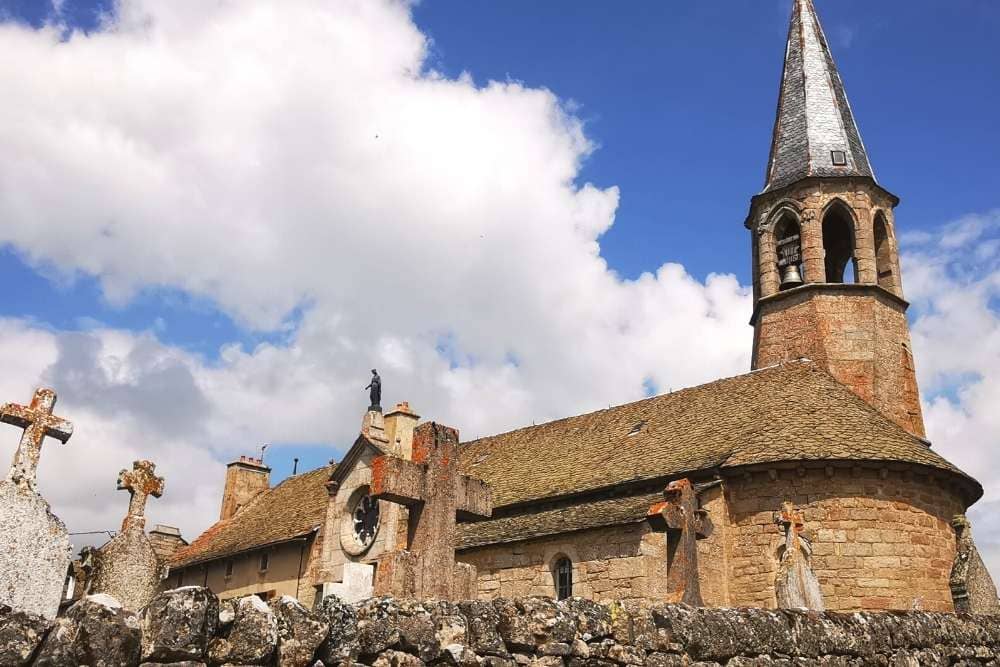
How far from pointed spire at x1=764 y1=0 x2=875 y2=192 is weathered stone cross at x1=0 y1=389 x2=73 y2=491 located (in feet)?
77.5

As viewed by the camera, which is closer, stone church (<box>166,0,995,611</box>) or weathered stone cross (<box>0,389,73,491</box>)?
weathered stone cross (<box>0,389,73,491</box>)

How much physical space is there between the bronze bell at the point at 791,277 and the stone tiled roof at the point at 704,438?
2.88 m

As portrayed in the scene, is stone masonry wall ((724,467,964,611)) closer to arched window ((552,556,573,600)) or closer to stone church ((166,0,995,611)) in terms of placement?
stone church ((166,0,995,611))

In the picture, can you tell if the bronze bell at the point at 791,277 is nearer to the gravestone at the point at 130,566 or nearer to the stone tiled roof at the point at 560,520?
the stone tiled roof at the point at 560,520

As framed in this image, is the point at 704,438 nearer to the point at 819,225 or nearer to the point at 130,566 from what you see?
the point at 819,225

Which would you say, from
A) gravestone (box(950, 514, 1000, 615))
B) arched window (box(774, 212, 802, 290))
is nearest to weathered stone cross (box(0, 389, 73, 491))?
gravestone (box(950, 514, 1000, 615))

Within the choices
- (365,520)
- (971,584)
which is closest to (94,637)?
(971,584)

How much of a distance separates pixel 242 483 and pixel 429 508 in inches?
1062

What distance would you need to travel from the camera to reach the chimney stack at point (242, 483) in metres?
34.0

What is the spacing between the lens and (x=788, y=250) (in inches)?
1024

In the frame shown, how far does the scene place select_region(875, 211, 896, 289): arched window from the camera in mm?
25328

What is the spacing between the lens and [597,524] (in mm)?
18094

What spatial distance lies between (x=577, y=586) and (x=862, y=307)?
460 inches

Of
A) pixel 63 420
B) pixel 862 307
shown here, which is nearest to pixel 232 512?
pixel 862 307
